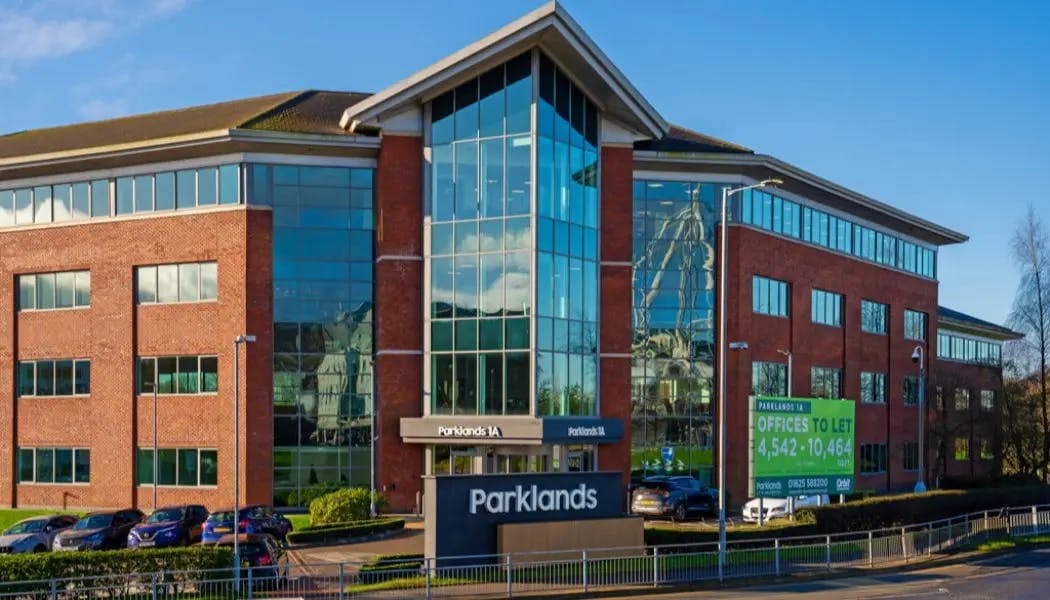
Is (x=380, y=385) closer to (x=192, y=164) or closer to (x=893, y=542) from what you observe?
(x=192, y=164)

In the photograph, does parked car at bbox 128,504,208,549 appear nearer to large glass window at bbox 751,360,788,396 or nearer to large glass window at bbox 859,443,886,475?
large glass window at bbox 751,360,788,396

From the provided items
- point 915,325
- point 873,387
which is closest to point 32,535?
point 873,387

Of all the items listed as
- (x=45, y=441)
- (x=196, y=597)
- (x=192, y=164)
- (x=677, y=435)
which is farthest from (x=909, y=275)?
(x=196, y=597)

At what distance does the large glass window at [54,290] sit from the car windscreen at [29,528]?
55.9ft

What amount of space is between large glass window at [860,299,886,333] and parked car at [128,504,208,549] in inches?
1664

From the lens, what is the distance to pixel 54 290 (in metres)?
52.9

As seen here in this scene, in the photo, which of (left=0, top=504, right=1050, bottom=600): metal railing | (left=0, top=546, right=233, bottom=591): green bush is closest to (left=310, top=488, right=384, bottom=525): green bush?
(left=0, top=504, right=1050, bottom=600): metal railing

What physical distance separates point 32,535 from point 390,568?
1426cm

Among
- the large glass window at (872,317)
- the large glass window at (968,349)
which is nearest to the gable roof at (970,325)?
the large glass window at (968,349)

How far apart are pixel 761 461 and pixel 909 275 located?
4298 centimetres

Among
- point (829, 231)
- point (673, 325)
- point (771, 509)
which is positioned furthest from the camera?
point (829, 231)

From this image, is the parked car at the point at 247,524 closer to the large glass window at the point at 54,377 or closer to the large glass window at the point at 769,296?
the large glass window at the point at 54,377

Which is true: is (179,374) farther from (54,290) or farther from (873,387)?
(873,387)

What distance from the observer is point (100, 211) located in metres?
51.3
